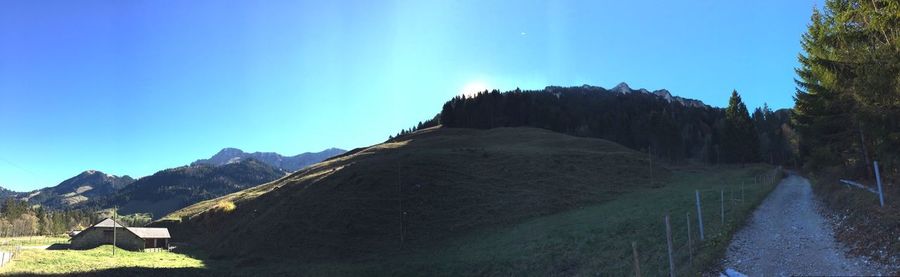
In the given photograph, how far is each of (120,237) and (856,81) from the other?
285 ft

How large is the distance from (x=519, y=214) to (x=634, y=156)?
43.8 meters

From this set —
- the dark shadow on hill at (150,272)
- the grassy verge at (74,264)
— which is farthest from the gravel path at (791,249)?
the grassy verge at (74,264)

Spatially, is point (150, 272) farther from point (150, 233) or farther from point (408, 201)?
point (150, 233)

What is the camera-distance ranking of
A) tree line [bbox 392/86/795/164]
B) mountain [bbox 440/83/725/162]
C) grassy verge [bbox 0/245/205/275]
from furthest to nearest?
mountain [bbox 440/83/725/162] → tree line [bbox 392/86/795/164] → grassy verge [bbox 0/245/205/275]

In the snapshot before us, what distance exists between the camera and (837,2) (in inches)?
1096

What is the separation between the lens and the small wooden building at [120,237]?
72062mm

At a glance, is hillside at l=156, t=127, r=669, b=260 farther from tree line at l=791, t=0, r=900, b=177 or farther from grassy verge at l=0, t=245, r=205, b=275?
tree line at l=791, t=0, r=900, b=177

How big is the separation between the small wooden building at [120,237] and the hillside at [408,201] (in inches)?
150

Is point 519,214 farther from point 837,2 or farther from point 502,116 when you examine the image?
point 502,116

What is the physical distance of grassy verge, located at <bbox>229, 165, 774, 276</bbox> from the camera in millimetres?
22641

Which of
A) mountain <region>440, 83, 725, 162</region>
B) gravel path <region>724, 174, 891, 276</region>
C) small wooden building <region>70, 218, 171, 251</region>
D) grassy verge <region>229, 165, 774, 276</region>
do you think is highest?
mountain <region>440, 83, 725, 162</region>

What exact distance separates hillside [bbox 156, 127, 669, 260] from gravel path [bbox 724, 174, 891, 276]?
2953 cm

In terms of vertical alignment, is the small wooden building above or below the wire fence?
below

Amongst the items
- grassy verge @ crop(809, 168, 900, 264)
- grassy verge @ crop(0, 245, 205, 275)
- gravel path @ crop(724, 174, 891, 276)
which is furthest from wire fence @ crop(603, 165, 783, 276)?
grassy verge @ crop(0, 245, 205, 275)
